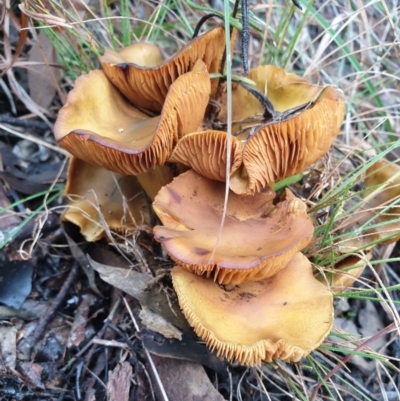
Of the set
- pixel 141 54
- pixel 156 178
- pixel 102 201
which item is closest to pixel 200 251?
pixel 156 178

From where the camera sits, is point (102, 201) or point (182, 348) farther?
point (102, 201)

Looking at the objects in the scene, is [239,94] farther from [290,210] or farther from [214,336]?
[214,336]

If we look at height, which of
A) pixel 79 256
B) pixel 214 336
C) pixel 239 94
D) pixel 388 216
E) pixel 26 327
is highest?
pixel 239 94

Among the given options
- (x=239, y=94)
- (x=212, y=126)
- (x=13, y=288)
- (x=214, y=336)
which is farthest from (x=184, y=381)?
(x=239, y=94)

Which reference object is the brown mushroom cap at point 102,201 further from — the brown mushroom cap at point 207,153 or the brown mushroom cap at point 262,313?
the brown mushroom cap at point 262,313

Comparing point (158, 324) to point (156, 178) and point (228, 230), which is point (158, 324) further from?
point (156, 178)
